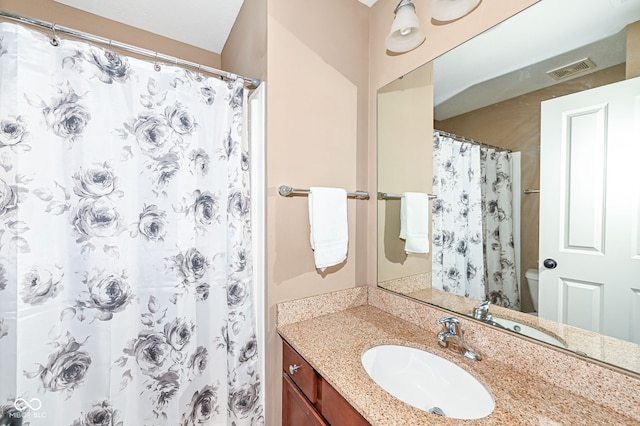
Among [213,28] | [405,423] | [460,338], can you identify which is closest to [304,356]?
[405,423]

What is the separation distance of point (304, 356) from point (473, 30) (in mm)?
1384

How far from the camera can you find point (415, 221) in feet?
4.14

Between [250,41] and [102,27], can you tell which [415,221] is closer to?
[250,41]

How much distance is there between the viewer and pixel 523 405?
26.3 inches

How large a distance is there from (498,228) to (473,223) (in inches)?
4.1

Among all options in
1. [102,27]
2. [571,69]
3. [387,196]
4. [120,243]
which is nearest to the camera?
[571,69]

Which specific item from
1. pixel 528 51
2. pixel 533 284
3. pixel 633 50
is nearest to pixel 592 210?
pixel 533 284

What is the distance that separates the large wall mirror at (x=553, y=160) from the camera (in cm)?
67

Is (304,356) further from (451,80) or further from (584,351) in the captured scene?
(451,80)

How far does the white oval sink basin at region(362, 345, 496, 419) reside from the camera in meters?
0.79

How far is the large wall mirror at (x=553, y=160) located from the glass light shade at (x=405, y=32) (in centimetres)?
13

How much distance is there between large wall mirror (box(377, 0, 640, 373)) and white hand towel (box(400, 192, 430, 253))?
75 mm

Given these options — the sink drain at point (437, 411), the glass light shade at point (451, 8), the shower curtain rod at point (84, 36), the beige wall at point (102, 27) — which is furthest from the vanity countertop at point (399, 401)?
the beige wall at point (102, 27)

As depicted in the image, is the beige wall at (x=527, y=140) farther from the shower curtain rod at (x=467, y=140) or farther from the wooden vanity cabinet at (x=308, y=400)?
the wooden vanity cabinet at (x=308, y=400)
